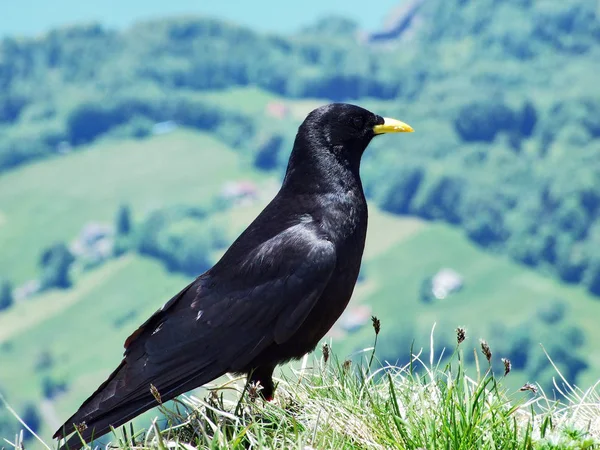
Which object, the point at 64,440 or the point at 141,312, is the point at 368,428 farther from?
the point at 141,312

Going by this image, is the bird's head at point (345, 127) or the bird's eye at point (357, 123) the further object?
the bird's eye at point (357, 123)

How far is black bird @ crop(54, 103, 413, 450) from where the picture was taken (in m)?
5.75

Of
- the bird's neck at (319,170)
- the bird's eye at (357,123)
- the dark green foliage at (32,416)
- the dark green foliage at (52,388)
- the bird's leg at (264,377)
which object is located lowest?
the dark green foliage at (52,388)

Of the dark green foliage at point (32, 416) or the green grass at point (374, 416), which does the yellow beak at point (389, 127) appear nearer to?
the green grass at point (374, 416)

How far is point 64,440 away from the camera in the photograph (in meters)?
5.13

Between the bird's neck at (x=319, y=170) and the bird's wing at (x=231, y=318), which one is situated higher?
the bird's neck at (x=319, y=170)

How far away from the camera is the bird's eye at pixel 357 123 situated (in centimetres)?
684

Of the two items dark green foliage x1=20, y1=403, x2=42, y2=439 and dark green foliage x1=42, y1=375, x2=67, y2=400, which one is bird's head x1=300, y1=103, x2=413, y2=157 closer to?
dark green foliage x1=20, y1=403, x2=42, y2=439

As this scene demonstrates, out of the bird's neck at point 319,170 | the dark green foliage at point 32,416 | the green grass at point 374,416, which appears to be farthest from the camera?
the dark green foliage at point 32,416

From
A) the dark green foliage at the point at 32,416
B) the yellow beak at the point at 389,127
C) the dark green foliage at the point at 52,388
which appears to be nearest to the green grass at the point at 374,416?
the yellow beak at the point at 389,127

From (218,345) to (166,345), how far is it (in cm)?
33

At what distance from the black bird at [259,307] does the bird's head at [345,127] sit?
1.52ft

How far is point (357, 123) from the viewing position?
6.86 metres

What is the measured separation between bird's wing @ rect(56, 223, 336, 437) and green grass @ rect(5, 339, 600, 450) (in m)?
0.20
